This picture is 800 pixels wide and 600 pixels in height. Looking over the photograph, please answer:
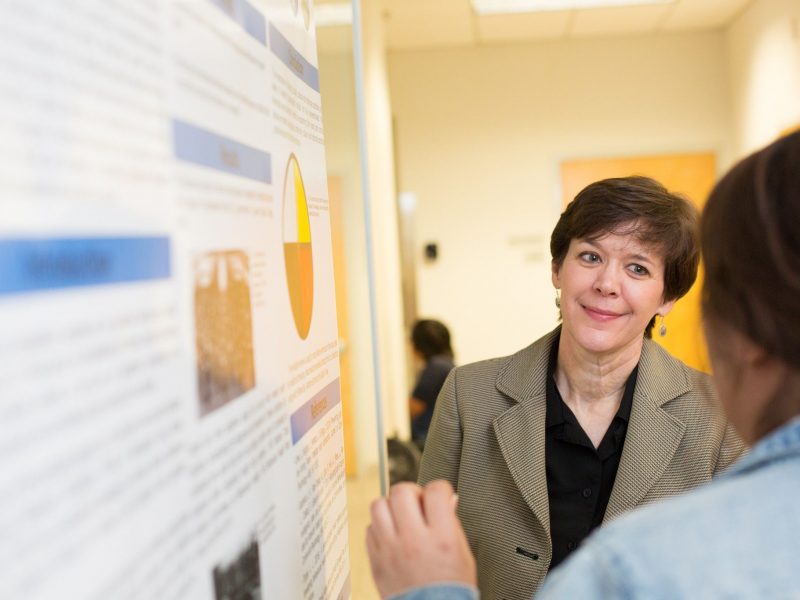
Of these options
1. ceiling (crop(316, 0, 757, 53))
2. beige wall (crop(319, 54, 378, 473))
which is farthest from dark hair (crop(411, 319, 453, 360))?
ceiling (crop(316, 0, 757, 53))

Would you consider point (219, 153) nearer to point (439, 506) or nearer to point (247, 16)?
point (247, 16)

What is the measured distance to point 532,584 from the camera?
1.45 m

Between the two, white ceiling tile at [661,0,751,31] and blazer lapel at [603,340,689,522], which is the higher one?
white ceiling tile at [661,0,751,31]

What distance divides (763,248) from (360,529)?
12.4 feet

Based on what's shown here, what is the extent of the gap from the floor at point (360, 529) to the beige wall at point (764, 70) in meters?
2.90

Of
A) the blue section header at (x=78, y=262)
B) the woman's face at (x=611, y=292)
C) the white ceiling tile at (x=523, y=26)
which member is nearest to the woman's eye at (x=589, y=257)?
the woman's face at (x=611, y=292)

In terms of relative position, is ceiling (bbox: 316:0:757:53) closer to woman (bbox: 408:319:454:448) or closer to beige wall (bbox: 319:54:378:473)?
beige wall (bbox: 319:54:378:473)

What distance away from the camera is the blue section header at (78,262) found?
468 millimetres

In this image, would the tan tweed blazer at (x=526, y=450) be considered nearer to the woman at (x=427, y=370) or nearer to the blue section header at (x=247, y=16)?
the blue section header at (x=247, y=16)

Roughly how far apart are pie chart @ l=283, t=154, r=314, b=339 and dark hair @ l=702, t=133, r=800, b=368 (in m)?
0.50

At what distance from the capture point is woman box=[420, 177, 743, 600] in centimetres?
147

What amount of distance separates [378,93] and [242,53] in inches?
154

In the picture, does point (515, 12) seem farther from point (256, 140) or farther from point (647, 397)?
point (256, 140)

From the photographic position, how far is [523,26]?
566cm
